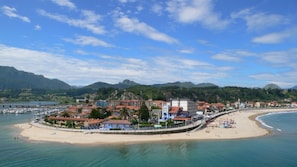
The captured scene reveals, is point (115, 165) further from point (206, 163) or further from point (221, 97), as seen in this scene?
point (221, 97)

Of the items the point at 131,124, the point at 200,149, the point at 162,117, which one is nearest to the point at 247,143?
the point at 200,149

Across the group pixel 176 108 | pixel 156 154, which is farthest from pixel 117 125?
pixel 176 108

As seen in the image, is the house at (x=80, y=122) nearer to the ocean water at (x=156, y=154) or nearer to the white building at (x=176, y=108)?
the ocean water at (x=156, y=154)

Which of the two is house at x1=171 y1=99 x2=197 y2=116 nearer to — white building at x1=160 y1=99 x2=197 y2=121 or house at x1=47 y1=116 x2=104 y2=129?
white building at x1=160 y1=99 x2=197 y2=121

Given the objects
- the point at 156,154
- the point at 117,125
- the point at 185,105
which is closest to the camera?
the point at 156,154

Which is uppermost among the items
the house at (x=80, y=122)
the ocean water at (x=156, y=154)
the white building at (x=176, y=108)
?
the white building at (x=176, y=108)

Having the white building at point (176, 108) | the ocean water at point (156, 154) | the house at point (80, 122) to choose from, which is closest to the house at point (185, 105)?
the white building at point (176, 108)

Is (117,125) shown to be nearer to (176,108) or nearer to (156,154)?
(156,154)

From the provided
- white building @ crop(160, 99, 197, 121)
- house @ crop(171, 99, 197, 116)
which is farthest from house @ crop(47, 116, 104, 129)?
house @ crop(171, 99, 197, 116)
